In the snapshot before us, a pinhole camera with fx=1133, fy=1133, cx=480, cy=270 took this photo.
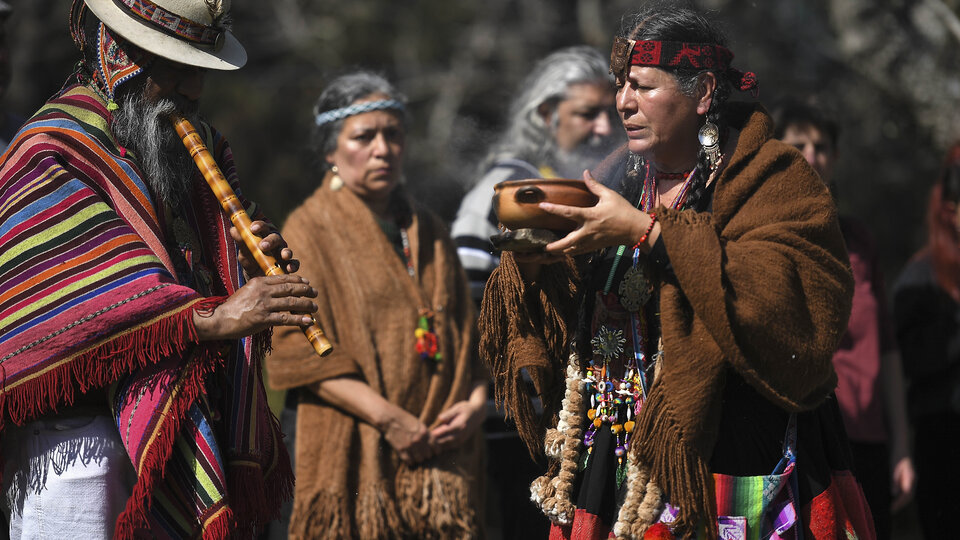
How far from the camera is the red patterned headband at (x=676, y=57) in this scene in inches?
116

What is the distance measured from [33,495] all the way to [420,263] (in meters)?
2.07

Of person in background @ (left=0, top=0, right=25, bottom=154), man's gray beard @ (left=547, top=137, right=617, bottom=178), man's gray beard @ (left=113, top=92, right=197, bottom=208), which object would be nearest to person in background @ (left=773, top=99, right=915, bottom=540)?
man's gray beard @ (left=547, top=137, right=617, bottom=178)

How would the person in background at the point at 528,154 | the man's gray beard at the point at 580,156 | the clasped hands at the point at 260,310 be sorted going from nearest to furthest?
the clasped hands at the point at 260,310 → the person in background at the point at 528,154 → the man's gray beard at the point at 580,156

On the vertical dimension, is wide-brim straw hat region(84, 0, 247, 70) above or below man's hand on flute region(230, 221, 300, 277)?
above

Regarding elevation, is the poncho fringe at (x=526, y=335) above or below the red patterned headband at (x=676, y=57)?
below

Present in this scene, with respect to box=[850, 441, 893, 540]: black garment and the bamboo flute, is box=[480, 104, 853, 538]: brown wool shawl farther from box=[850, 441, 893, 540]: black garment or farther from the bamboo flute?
box=[850, 441, 893, 540]: black garment

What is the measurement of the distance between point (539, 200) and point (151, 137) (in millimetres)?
1139

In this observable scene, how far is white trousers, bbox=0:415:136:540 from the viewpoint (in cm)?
300

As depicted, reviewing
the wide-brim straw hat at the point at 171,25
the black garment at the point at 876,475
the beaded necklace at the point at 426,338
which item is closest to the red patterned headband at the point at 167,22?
the wide-brim straw hat at the point at 171,25

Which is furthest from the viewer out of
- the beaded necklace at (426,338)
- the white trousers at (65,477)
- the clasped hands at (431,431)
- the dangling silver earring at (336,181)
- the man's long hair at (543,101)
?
the man's long hair at (543,101)

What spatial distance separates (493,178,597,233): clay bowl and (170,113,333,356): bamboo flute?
0.70 metres

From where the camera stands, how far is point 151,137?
314 cm

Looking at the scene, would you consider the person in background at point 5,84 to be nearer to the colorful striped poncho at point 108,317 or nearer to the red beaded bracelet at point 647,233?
the colorful striped poncho at point 108,317

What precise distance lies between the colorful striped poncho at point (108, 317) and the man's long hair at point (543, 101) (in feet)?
7.89
